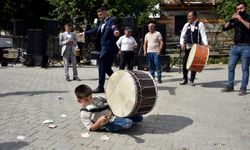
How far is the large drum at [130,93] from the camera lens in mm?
6168

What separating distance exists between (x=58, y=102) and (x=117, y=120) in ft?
9.29

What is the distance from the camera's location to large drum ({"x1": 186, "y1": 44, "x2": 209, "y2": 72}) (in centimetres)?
1057

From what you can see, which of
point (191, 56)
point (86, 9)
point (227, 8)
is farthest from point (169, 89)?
point (227, 8)

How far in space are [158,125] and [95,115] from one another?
1.11 metres

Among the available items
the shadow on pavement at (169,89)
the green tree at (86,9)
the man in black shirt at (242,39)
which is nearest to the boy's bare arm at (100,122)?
the shadow on pavement at (169,89)

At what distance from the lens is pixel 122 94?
631cm

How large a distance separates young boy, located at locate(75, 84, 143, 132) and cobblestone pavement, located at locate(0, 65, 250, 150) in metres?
0.12

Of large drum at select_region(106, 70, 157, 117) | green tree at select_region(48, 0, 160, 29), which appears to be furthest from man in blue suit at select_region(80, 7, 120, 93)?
green tree at select_region(48, 0, 160, 29)

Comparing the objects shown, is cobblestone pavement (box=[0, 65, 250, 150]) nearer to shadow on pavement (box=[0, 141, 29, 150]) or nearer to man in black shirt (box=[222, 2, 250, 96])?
shadow on pavement (box=[0, 141, 29, 150])

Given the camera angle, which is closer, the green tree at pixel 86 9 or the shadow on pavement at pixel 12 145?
the shadow on pavement at pixel 12 145

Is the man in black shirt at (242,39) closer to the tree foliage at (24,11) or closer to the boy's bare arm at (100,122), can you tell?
the boy's bare arm at (100,122)

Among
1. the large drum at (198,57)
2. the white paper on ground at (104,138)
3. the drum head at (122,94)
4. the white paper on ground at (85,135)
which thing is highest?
the large drum at (198,57)

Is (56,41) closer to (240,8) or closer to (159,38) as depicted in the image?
(159,38)

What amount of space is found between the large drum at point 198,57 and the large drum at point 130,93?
4319 millimetres
